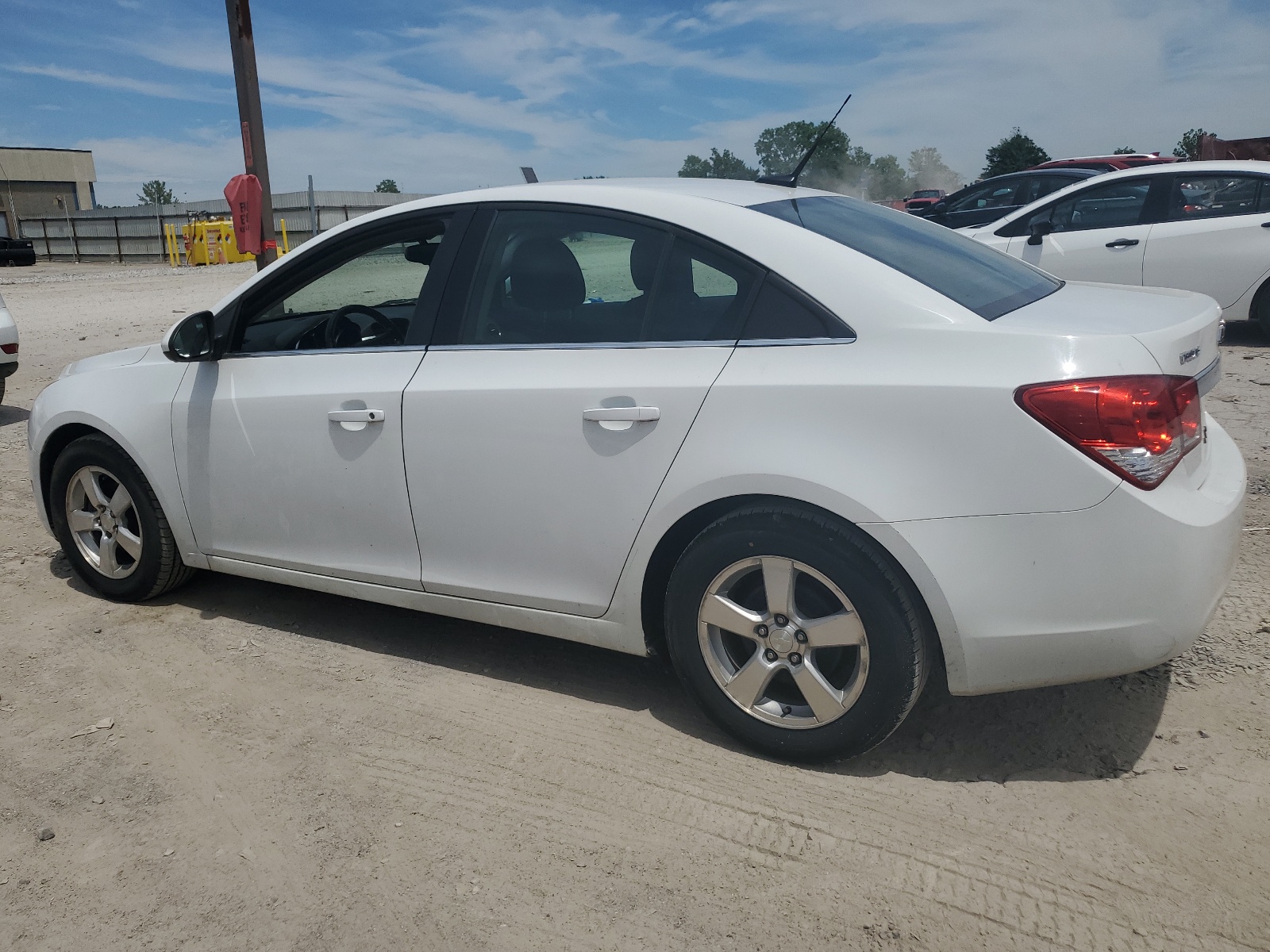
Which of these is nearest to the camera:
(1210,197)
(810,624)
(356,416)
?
(810,624)

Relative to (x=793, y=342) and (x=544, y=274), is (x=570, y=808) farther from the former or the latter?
(x=544, y=274)

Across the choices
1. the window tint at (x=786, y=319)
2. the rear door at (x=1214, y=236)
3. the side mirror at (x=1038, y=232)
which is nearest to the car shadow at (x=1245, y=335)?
the rear door at (x=1214, y=236)

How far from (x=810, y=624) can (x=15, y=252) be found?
38951mm

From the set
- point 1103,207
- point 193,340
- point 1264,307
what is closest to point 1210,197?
point 1103,207

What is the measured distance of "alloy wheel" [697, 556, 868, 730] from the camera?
270cm

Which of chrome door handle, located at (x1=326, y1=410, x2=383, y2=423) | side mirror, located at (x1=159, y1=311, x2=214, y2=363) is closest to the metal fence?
side mirror, located at (x1=159, y1=311, x2=214, y2=363)

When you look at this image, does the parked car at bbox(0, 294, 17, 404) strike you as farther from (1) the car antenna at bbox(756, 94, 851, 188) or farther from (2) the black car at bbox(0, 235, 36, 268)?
(2) the black car at bbox(0, 235, 36, 268)

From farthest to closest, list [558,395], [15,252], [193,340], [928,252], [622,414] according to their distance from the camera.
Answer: [15,252] < [193,340] < [928,252] < [558,395] < [622,414]

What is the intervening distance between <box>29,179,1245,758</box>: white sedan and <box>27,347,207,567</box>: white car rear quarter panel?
0.06ft

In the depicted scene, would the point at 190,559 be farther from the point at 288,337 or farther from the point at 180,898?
the point at 180,898

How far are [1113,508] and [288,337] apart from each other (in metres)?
2.90

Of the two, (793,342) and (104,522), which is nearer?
(793,342)

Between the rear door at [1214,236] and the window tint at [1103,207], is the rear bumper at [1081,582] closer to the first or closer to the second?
the rear door at [1214,236]

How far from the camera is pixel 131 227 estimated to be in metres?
37.8
